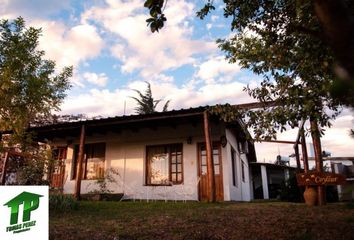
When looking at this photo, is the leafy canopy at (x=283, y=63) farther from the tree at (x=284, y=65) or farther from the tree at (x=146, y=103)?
the tree at (x=146, y=103)

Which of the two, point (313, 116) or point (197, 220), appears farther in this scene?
point (197, 220)

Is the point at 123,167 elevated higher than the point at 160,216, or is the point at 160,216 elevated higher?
the point at 123,167

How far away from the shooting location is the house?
1215 cm

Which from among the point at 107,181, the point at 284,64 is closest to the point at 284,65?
the point at 284,64

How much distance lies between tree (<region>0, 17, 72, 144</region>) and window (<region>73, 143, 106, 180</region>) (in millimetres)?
7555

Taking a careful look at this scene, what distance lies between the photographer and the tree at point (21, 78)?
6098 mm

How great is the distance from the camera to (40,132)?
44.3 ft

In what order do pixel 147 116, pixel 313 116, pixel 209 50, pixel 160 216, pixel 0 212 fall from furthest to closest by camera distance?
pixel 147 116, pixel 209 50, pixel 160 216, pixel 313 116, pixel 0 212

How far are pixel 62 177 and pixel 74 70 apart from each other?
8.43m

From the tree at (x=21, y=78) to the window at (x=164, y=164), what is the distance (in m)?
7.01

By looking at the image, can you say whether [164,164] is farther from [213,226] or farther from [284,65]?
[284,65]

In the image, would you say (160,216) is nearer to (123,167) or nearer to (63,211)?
(63,211)

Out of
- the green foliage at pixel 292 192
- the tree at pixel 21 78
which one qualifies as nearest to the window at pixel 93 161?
the green foliage at pixel 292 192

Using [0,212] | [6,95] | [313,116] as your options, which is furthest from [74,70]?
[0,212]
